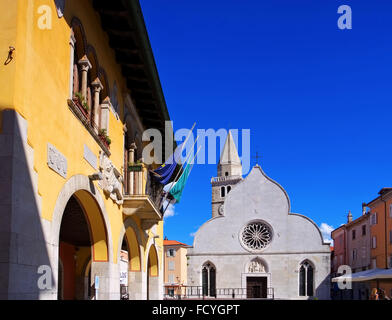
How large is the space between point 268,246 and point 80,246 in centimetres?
2729

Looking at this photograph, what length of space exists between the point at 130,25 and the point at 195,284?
36.3 m

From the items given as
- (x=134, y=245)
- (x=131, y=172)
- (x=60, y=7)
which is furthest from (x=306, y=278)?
(x=60, y=7)

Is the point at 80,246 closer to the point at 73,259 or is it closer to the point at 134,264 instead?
the point at 73,259

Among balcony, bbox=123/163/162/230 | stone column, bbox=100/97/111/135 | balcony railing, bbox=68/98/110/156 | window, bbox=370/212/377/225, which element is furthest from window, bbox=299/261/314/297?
stone column, bbox=100/97/111/135

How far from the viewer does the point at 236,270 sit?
44688mm

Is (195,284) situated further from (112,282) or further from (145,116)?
(112,282)

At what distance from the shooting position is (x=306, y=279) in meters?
43.5

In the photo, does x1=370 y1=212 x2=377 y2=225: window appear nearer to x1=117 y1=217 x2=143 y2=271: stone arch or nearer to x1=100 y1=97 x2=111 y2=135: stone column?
x1=117 y1=217 x2=143 y2=271: stone arch

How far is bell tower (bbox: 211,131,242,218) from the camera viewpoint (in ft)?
268

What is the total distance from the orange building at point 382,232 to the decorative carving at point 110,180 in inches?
1034

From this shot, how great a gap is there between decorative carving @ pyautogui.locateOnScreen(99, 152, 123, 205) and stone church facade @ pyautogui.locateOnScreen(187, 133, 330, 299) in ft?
107

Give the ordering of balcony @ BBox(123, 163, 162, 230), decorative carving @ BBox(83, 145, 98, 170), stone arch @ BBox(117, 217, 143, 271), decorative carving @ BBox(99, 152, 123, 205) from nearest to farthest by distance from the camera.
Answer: decorative carving @ BBox(83, 145, 98, 170) → decorative carving @ BBox(99, 152, 123, 205) → balcony @ BBox(123, 163, 162, 230) → stone arch @ BBox(117, 217, 143, 271)
